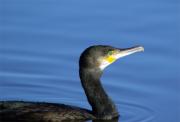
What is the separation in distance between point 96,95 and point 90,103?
0.50 ft

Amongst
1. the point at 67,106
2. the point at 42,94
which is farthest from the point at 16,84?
the point at 67,106

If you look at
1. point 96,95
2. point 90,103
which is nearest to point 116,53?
point 96,95

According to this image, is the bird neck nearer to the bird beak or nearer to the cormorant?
the cormorant

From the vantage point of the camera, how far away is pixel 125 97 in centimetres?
1580

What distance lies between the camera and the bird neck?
15.0 metres

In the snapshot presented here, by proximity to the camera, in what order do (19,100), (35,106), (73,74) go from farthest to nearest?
(73,74) → (19,100) → (35,106)

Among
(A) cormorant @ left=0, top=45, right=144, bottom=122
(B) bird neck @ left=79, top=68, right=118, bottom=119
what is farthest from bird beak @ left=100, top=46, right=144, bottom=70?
(B) bird neck @ left=79, top=68, right=118, bottom=119

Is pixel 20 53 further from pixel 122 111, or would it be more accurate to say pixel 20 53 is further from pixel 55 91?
pixel 122 111

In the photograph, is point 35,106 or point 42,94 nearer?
point 35,106

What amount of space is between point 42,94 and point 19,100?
511 millimetres

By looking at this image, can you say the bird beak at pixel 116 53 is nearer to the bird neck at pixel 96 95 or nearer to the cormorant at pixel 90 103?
the cormorant at pixel 90 103

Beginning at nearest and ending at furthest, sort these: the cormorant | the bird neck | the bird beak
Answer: the cormorant
the bird neck
the bird beak

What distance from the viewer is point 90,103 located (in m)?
15.1

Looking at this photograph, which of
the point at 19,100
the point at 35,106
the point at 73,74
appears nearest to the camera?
the point at 35,106
